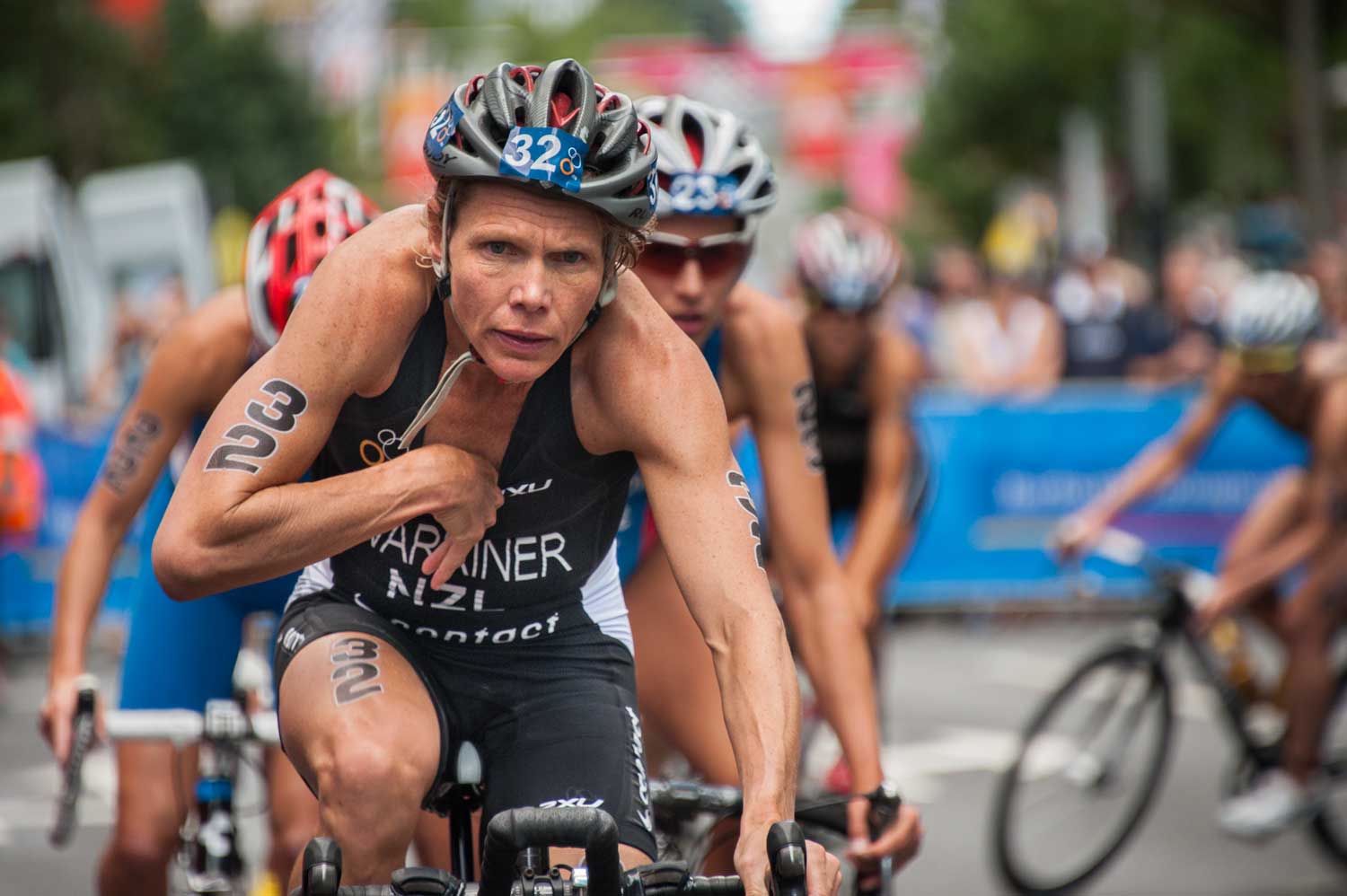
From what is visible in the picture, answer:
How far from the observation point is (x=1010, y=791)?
283 inches

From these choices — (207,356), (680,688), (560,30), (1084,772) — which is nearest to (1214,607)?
(1084,772)

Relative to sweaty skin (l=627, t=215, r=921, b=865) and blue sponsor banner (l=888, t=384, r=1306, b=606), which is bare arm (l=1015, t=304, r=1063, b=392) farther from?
sweaty skin (l=627, t=215, r=921, b=865)

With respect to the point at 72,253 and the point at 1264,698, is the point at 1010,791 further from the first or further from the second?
the point at 72,253

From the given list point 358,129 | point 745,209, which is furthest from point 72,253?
point 358,129

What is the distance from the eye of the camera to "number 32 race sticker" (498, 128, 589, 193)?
118 inches

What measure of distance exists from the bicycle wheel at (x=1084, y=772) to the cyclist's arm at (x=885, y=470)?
103 cm

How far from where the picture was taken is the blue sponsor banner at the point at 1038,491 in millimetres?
13367

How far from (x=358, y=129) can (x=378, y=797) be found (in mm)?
64145

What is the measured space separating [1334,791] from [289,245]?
199 inches

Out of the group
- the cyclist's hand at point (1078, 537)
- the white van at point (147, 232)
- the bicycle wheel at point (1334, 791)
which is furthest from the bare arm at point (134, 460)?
the white van at point (147, 232)

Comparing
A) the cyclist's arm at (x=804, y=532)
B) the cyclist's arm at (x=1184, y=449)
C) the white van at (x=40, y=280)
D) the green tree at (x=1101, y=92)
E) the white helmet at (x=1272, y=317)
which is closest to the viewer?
the cyclist's arm at (x=804, y=532)

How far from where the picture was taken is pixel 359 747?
3018 mm

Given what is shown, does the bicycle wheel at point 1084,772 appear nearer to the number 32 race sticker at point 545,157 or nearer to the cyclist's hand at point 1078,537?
the cyclist's hand at point 1078,537

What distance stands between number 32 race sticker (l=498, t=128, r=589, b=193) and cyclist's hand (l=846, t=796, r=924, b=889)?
1.47m
